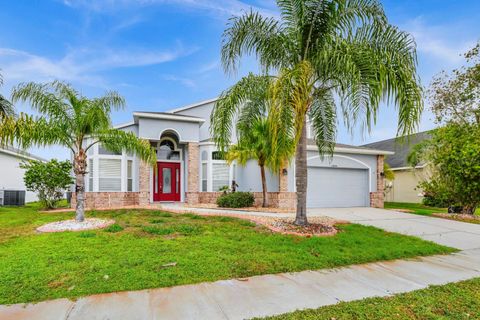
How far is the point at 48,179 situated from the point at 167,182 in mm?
6086

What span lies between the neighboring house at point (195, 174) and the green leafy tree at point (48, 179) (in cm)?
142

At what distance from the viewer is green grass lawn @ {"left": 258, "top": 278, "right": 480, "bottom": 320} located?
3.54 meters

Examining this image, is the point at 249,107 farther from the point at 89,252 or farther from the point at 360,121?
the point at 89,252

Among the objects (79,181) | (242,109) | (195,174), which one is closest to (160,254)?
(242,109)

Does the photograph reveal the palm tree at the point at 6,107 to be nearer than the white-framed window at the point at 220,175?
Yes

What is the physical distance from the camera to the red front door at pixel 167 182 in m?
16.8

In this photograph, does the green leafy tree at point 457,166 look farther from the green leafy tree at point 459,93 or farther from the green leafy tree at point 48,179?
the green leafy tree at point 48,179

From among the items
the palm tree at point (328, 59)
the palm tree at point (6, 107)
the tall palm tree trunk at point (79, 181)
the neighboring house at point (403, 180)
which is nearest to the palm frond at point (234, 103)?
the palm tree at point (328, 59)

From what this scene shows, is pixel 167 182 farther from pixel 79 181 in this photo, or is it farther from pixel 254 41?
pixel 254 41

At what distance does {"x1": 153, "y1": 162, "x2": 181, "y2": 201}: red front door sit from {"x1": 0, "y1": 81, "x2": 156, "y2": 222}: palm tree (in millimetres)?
7169

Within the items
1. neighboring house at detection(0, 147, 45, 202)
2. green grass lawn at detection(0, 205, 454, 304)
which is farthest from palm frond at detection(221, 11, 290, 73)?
neighboring house at detection(0, 147, 45, 202)

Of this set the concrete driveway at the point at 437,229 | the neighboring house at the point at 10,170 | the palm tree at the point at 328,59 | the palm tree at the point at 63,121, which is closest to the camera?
the palm tree at the point at 328,59

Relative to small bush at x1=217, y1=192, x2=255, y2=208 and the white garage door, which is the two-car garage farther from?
small bush at x1=217, y1=192, x2=255, y2=208

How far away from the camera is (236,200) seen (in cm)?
1438
